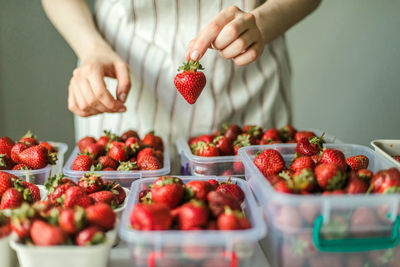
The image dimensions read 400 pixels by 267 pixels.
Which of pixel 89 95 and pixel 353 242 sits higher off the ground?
pixel 89 95

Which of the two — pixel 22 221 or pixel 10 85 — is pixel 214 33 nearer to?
pixel 22 221

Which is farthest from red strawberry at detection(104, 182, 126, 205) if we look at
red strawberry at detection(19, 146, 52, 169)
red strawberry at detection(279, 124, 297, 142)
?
red strawberry at detection(279, 124, 297, 142)

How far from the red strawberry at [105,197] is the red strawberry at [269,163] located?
1.22 feet

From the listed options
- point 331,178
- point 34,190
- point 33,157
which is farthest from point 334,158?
point 33,157

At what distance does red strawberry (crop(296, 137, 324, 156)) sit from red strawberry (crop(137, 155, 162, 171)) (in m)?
0.41

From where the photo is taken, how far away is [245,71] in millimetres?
Answer: 1854

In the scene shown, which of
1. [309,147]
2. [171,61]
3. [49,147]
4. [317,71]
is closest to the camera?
[309,147]

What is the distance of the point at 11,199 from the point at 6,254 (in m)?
0.13

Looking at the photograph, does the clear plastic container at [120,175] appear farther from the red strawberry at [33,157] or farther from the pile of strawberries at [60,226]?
the pile of strawberries at [60,226]

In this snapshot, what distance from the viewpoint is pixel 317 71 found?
10.8 feet

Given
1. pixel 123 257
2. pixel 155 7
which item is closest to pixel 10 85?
pixel 155 7

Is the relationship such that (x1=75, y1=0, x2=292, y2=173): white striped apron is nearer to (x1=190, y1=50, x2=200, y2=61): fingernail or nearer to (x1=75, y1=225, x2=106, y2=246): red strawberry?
(x1=190, y1=50, x2=200, y2=61): fingernail

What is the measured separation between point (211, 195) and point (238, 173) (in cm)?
46

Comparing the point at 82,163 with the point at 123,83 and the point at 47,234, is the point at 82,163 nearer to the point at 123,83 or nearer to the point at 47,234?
the point at 123,83
